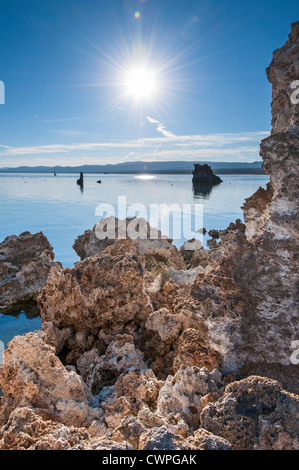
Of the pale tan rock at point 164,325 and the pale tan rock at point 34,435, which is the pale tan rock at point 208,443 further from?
the pale tan rock at point 164,325

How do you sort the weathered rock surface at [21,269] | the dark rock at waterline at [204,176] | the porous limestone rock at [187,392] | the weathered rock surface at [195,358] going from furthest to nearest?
the dark rock at waterline at [204,176] < the weathered rock surface at [21,269] < the porous limestone rock at [187,392] < the weathered rock surface at [195,358]

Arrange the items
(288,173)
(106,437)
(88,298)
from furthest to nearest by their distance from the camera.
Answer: (88,298), (288,173), (106,437)

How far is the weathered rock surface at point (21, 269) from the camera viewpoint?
672cm

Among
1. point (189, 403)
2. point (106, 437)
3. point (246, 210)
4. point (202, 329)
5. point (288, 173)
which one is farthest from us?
point (246, 210)

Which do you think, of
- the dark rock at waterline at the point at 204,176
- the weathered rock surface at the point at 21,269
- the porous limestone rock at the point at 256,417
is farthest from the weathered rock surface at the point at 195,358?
the dark rock at waterline at the point at 204,176

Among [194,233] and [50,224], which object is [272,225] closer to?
[194,233]

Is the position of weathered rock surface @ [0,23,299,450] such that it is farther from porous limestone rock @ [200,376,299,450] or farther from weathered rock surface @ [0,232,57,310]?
weathered rock surface @ [0,232,57,310]

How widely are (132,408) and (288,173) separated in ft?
8.14

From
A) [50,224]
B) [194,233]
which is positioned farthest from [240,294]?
[50,224]

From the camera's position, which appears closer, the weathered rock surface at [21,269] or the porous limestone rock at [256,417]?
the porous limestone rock at [256,417]

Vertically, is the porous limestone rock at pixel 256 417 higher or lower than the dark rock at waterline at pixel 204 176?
lower

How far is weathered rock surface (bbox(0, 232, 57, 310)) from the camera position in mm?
6723

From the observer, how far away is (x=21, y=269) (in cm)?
703

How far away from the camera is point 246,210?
11.5 ft
